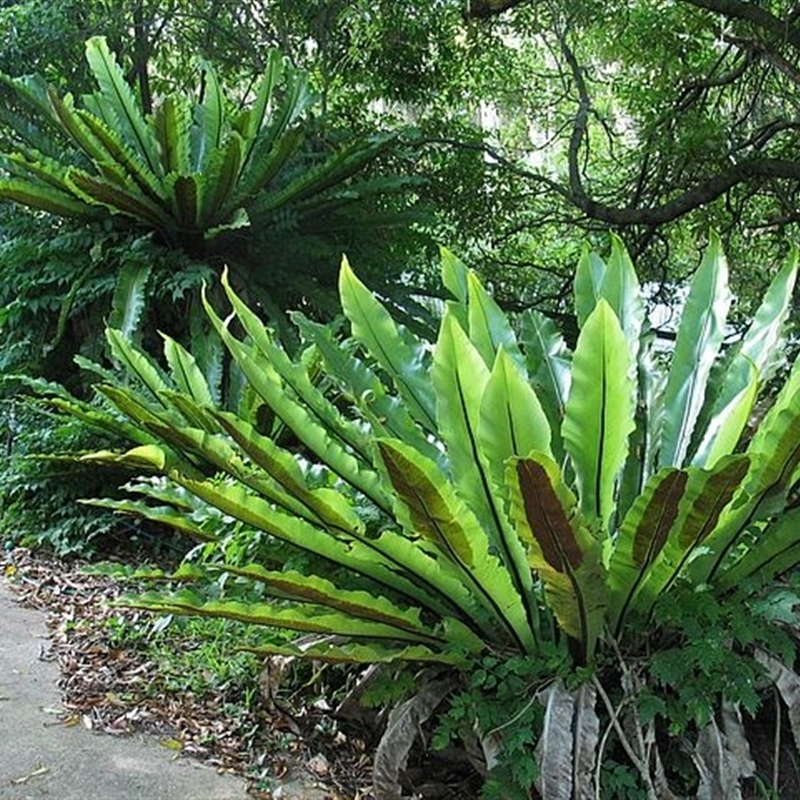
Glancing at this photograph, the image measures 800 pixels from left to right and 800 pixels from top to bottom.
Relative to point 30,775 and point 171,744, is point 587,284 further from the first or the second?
point 30,775

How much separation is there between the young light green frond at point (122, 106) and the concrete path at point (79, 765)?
2.81m

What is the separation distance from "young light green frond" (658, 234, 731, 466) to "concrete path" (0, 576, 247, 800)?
1.25m

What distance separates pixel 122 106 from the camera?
446 cm

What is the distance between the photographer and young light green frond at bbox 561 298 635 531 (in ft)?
5.51

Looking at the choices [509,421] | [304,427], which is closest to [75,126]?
[304,427]

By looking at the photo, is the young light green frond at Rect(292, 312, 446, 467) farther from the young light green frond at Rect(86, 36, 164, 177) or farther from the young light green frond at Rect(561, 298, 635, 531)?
the young light green frond at Rect(86, 36, 164, 177)

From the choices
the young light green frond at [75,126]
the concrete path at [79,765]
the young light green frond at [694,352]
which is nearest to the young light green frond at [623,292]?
the young light green frond at [694,352]

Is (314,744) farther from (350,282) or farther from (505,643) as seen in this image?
(350,282)

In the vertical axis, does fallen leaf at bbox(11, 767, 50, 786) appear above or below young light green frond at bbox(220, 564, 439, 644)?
below

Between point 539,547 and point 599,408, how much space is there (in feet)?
0.96

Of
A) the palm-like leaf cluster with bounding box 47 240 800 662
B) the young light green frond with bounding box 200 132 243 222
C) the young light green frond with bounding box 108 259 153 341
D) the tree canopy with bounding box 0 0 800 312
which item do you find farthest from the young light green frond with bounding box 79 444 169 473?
the tree canopy with bounding box 0 0 800 312

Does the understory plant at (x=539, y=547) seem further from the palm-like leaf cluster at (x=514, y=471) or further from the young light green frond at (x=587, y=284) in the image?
the young light green frond at (x=587, y=284)

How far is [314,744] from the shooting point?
2285mm

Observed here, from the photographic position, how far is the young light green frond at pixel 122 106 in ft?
14.6
